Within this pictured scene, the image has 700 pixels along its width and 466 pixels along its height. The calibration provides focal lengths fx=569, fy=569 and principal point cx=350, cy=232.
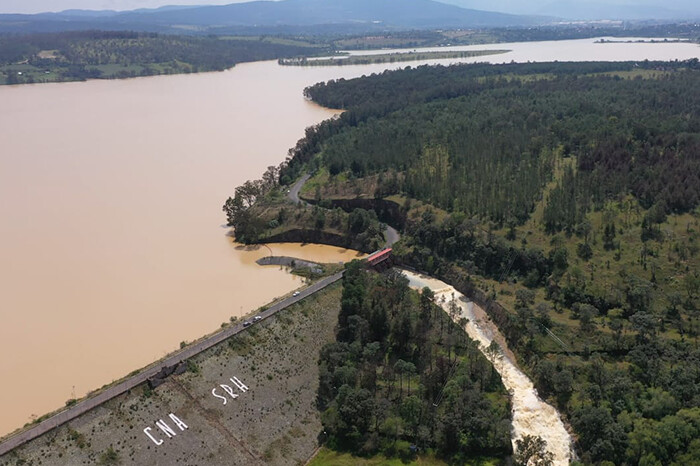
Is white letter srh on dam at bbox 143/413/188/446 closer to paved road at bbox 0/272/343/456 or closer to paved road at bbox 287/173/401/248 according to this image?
paved road at bbox 0/272/343/456

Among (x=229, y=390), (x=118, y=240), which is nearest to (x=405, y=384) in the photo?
(x=229, y=390)

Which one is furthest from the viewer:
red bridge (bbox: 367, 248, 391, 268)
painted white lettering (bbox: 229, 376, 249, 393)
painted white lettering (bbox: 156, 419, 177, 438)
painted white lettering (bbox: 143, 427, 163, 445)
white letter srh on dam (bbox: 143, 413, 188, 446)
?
red bridge (bbox: 367, 248, 391, 268)

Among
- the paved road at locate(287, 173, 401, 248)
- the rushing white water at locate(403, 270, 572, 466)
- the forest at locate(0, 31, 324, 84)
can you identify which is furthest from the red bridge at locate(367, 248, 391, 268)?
the forest at locate(0, 31, 324, 84)

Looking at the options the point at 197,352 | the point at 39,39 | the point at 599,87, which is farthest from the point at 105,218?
the point at 39,39

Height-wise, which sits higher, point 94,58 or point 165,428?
point 94,58

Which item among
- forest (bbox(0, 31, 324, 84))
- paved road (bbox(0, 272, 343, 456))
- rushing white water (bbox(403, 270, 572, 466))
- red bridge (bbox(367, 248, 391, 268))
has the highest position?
forest (bbox(0, 31, 324, 84))

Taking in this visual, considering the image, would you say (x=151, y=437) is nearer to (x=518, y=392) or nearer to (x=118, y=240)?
(x=518, y=392)

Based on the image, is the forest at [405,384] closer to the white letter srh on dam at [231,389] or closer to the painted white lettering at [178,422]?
the white letter srh on dam at [231,389]
